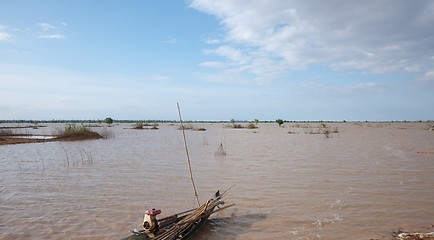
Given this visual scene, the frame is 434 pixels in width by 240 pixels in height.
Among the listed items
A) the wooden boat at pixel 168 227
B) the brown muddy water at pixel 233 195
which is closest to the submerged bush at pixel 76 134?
the brown muddy water at pixel 233 195

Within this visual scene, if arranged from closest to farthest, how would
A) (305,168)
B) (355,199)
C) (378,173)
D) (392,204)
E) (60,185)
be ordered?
(392,204) → (355,199) → (60,185) → (378,173) → (305,168)

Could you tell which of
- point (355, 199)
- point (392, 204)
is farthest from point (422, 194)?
point (355, 199)

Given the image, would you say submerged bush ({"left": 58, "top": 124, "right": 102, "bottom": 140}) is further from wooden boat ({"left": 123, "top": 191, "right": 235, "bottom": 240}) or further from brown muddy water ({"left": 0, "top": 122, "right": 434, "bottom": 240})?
wooden boat ({"left": 123, "top": 191, "right": 235, "bottom": 240})

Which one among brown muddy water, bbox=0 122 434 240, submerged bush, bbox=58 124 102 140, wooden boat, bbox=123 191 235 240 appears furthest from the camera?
submerged bush, bbox=58 124 102 140

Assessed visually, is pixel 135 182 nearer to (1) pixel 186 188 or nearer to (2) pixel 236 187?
(1) pixel 186 188

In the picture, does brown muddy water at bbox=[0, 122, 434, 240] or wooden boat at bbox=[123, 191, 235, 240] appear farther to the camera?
brown muddy water at bbox=[0, 122, 434, 240]

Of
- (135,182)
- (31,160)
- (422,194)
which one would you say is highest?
(31,160)

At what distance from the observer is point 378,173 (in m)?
8.87

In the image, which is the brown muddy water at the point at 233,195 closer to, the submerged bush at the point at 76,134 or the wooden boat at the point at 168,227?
the wooden boat at the point at 168,227

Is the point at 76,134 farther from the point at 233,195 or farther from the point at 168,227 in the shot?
the point at 168,227

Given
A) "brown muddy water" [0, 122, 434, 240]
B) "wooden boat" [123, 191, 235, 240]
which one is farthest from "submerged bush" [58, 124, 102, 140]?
"wooden boat" [123, 191, 235, 240]

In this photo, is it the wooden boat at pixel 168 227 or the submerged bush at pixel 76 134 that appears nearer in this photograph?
the wooden boat at pixel 168 227

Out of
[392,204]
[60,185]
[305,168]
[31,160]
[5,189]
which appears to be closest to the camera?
[392,204]

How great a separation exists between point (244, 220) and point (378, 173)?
611 cm
